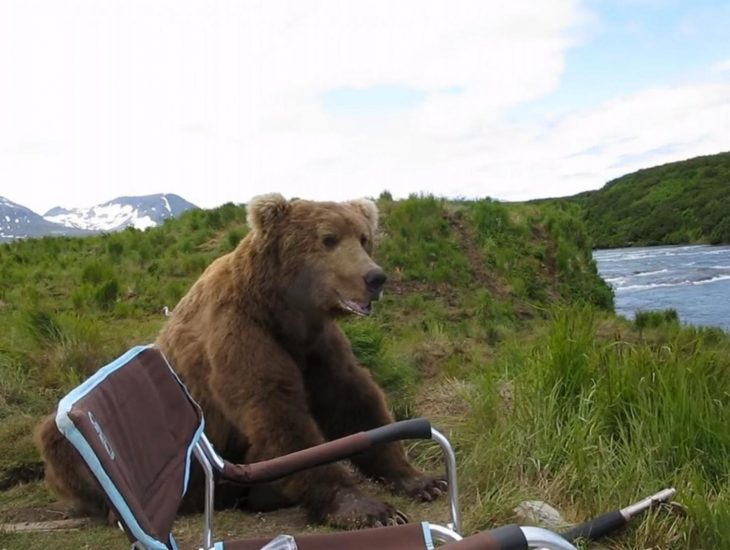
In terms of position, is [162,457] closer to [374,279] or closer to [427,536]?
[427,536]

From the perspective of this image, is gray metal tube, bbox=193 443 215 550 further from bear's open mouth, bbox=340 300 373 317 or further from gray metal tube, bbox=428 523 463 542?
bear's open mouth, bbox=340 300 373 317

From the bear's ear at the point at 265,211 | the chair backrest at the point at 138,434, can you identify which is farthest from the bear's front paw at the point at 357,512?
the bear's ear at the point at 265,211

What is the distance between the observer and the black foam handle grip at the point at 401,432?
2.67 meters

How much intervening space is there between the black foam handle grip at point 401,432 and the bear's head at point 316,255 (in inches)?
44.7

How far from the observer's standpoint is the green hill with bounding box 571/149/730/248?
37.5 metres

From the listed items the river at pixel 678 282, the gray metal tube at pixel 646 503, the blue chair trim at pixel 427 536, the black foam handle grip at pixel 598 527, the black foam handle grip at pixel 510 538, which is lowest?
the river at pixel 678 282

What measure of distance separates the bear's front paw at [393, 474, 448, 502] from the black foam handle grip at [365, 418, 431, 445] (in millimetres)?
1281

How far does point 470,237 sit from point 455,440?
8.06 meters

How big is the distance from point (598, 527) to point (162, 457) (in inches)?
69.1

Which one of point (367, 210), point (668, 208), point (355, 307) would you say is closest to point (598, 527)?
point (355, 307)

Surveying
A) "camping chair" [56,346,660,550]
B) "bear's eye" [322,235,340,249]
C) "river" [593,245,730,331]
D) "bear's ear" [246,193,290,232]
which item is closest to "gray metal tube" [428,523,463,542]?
"camping chair" [56,346,660,550]

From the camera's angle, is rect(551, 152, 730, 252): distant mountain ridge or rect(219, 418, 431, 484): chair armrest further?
rect(551, 152, 730, 252): distant mountain ridge

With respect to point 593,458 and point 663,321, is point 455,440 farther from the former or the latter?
point 663,321

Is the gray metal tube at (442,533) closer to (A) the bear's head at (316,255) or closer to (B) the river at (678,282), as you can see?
(A) the bear's head at (316,255)
